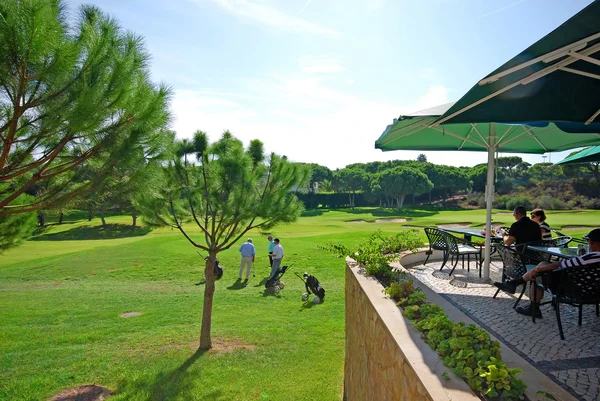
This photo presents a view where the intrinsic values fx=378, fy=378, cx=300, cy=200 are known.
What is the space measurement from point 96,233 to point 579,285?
32308 mm

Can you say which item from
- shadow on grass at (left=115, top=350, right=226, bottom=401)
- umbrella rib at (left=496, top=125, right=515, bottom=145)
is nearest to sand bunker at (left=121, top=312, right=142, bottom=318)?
shadow on grass at (left=115, top=350, right=226, bottom=401)

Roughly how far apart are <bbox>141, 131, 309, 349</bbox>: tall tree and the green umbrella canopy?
2704mm

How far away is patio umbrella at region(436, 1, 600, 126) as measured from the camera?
244cm

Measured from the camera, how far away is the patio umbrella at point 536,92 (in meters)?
2.44

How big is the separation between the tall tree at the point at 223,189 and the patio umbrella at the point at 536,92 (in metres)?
5.10

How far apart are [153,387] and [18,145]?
425 cm

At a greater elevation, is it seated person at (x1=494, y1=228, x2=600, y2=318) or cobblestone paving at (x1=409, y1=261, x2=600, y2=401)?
seated person at (x1=494, y1=228, x2=600, y2=318)

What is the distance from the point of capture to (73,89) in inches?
150

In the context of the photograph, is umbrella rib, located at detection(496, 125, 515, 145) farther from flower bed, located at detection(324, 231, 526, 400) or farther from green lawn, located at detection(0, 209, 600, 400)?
green lawn, located at detection(0, 209, 600, 400)

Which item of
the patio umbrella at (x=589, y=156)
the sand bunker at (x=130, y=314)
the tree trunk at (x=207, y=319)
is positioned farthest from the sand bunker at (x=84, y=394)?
the patio umbrella at (x=589, y=156)

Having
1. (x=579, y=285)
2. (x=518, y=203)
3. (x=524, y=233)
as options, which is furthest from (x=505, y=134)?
(x=518, y=203)

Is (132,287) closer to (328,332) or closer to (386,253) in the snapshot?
(328,332)

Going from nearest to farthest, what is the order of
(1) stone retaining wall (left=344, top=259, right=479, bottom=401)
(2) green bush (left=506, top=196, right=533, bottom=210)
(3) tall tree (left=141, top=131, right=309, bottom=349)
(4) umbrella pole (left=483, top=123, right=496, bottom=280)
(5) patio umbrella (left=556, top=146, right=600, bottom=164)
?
(1) stone retaining wall (left=344, top=259, right=479, bottom=401)
(4) umbrella pole (left=483, top=123, right=496, bottom=280)
(5) patio umbrella (left=556, top=146, right=600, bottom=164)
(3) tall tree (left=141, top=131, right=309, bottom=349)
(2) green bush (left=506, top=196, right=533, bottom=210)

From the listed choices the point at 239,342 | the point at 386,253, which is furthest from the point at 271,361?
the point at 386,253
